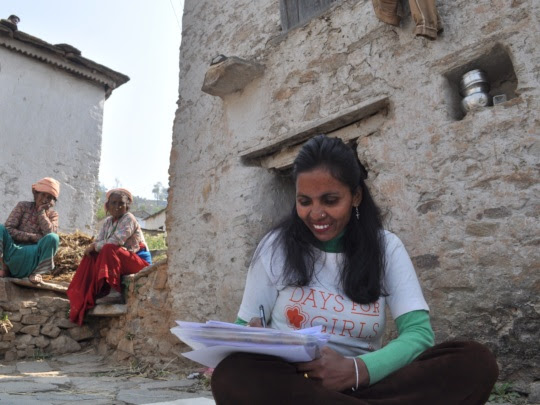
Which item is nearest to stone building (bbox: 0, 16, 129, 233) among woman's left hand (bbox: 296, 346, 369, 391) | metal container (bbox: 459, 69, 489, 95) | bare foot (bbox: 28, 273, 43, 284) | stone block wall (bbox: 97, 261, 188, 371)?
bare foot (bbox: 28, 273, 43, 284)

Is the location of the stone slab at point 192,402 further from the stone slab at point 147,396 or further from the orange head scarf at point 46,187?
the orange head scarf at point 46,187

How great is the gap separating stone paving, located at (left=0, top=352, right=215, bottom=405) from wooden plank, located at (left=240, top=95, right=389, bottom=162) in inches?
69.6

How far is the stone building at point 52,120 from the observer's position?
850cm

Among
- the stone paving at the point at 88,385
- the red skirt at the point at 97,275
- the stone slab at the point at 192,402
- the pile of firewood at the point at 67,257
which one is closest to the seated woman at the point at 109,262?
the red skirt at the point at 97,275

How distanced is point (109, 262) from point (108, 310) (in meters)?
0.47

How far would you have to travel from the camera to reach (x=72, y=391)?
3.05 metres

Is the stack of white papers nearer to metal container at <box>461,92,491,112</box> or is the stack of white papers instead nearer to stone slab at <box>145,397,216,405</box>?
stone slab at <box>145,397,216,405</box>

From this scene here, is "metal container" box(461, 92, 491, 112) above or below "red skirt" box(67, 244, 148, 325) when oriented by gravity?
above

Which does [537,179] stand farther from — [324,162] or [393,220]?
[324,162]

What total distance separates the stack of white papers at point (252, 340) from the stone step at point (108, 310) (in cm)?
359

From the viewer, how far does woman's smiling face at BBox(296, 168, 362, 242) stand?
1560 mm

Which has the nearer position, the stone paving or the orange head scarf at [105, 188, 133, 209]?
the stone paving

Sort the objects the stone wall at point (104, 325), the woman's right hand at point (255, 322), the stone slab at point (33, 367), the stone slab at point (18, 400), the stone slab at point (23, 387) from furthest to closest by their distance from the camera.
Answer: the stone wall at point (104, 325) < the stone slab at point (33, 367) < the stone slab at point (23, 387) < the stone slab at point (18, 400) < the woman's right hand at point (255, 322)

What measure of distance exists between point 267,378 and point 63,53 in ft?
30.4
